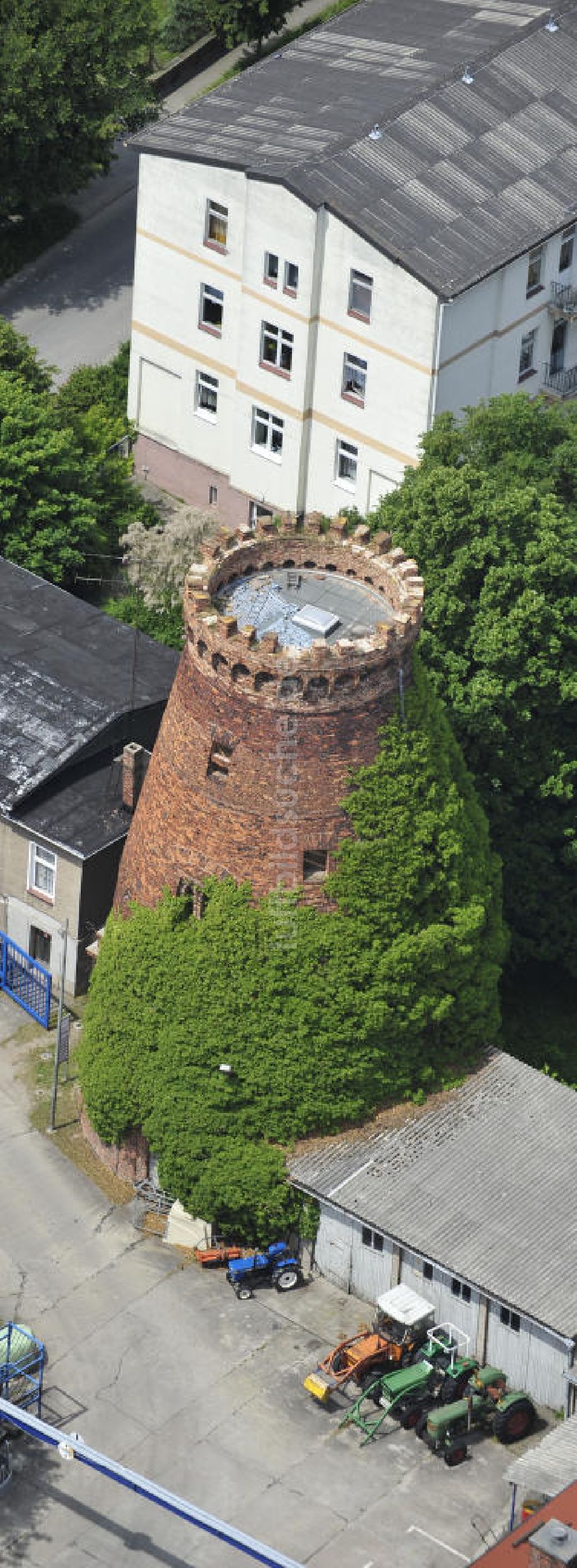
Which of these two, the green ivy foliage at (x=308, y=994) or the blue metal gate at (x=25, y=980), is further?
the blue metal gate at (x=25, y=980)

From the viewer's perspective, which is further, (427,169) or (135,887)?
(427,169)

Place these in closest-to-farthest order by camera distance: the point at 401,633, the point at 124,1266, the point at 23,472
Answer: the point at 401,633 → the point at 124,1266 → the point at 23,472

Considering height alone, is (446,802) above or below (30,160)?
below

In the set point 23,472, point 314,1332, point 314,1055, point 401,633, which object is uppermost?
point 23,472

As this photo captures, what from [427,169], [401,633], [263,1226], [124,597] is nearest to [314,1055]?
[263,1226]

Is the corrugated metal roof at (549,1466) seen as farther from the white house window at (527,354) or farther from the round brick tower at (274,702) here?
the white house window at (527,354)

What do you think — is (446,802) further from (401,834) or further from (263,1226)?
(263,1226)

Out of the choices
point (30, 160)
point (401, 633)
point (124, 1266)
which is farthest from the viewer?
point (30, 160)

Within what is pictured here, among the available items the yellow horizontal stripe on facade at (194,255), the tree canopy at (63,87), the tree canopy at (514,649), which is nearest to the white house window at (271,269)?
the yellow horizontal stripe on facade at (194,255)
